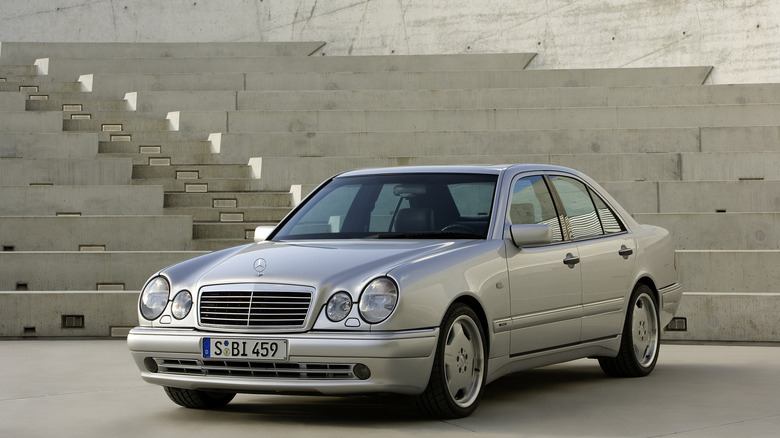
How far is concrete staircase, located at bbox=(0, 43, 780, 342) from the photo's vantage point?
1227cm

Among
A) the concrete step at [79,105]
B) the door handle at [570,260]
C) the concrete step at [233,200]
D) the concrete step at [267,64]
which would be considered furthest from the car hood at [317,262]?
the concrete step at [267,64]

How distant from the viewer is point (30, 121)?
16.9 m

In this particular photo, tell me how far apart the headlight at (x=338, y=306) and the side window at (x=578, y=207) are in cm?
225

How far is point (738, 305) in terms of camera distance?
1048 centimetres

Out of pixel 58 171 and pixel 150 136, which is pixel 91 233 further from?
pixel 150 136

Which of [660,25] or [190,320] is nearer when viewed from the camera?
[190,320]

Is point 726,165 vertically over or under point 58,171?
under

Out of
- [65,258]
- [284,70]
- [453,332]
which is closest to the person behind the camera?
[453,332]

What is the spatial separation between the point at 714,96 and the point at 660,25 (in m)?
3.97

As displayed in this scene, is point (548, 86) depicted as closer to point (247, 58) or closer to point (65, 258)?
point (247, 58)

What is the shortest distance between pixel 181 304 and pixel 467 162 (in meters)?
8.90

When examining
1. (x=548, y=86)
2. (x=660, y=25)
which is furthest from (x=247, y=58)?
(x=660, y=25)

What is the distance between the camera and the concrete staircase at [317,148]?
40.2ft

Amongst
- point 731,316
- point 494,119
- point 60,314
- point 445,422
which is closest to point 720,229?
point 731,316
